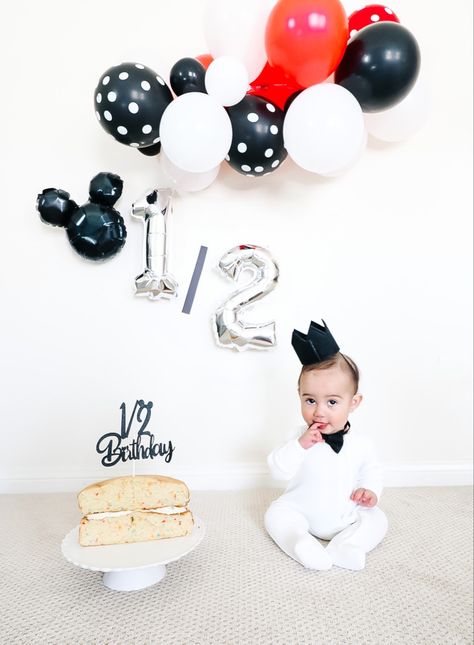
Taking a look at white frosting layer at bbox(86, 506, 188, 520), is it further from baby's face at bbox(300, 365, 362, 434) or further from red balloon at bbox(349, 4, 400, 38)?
red balloon at bbox(349, 4, 400, 38)

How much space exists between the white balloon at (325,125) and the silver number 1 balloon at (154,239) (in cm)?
56

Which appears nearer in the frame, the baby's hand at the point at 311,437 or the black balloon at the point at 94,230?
the baby's hand at the point at 311,437

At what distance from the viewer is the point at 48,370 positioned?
5.94ft

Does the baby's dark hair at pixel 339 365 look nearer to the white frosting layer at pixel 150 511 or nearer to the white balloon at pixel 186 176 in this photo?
the white frosting layer at pixel 150 511

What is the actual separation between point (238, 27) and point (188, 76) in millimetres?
195

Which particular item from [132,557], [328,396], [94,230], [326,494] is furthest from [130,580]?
[94,230]

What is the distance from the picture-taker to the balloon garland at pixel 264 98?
4.32 ft

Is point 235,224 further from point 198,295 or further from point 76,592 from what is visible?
point 76,592

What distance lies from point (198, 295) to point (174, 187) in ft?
1.33

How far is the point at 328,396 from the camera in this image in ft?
4.49

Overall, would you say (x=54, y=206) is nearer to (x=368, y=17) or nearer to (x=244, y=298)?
(x=244, y=298)

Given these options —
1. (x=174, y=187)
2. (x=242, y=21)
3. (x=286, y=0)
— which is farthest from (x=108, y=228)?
(x=286, y=0)

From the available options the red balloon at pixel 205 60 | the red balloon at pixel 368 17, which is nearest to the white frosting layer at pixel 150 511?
the red balloon at pixel 205 60

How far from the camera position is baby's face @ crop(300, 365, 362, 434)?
4.47 feet
